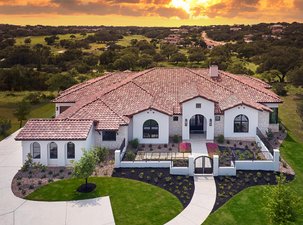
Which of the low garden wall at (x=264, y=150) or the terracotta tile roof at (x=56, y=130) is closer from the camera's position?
the terracotta tile roof at (x=56, y=130)

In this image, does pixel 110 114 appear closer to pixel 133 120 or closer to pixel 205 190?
pixel 133 120

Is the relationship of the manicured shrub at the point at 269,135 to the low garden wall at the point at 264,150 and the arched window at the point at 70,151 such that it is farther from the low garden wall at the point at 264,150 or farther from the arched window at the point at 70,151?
the arched window at the point at 70,151

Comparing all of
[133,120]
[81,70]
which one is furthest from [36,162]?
[81,70]

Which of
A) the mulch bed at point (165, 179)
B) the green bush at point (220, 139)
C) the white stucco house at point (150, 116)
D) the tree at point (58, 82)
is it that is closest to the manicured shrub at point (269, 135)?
the white stucco house at point (150, 116)

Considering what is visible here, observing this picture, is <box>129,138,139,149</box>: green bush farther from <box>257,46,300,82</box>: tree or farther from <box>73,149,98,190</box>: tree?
<box>257,46,300,82</box>: tree

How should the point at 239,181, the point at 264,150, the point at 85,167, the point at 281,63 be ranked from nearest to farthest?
the point at 85,167 → the point at 239,181 → the point at 264,150 → the point at 281,63

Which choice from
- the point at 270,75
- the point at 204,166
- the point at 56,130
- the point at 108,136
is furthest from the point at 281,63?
the point at 56,130

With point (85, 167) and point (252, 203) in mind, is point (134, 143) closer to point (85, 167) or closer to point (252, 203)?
point (85, 167)
